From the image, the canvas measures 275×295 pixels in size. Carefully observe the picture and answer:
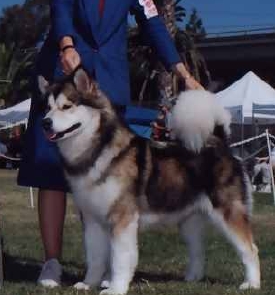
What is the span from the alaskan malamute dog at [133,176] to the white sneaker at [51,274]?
7.2 inches

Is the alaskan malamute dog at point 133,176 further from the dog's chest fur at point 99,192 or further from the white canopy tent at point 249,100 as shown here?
the white canopy tent at point 249,100

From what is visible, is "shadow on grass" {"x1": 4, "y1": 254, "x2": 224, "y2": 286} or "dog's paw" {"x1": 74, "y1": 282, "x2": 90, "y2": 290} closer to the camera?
"dog's paw" {"x1": 74, "y1": 282, "x2": 90, "y2": 290}

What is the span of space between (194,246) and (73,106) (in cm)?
144

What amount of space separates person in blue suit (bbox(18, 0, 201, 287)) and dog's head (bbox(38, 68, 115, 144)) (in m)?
0.24

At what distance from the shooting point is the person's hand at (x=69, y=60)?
15.4ft

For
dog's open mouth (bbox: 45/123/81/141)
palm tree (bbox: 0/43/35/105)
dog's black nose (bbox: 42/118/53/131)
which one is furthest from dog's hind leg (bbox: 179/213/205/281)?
palm tree (bbox: 0/43/35/105)

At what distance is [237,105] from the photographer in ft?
59.1

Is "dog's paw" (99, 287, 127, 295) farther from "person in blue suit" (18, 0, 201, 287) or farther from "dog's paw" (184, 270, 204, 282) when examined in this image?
Result: "dog's paw" (184, 270, 204, 282)

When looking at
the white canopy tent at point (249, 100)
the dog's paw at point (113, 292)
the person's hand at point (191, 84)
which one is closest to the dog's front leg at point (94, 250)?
the dog's paw at point (113, 292)

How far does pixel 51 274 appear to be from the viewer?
5184 mm

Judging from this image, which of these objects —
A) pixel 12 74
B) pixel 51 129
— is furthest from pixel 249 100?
pixel 12 74

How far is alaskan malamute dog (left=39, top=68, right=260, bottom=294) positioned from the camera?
4.58 metres

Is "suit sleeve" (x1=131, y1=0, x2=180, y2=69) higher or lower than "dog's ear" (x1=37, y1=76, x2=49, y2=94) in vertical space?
higher

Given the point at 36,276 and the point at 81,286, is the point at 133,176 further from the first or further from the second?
the point at 36,276
